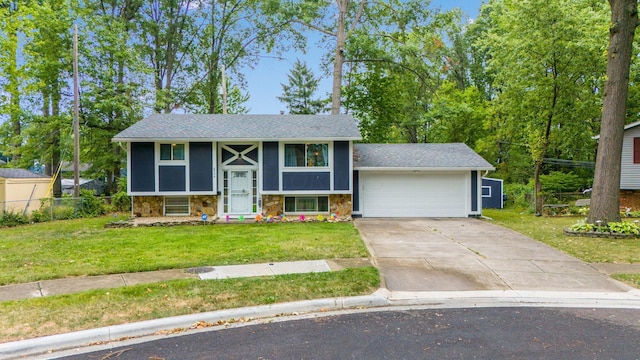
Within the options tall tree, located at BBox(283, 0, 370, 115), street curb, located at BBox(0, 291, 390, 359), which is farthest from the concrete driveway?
tall tree, located at BBox(283, 0, 370, 115)

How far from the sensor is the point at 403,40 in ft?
A: 79.2

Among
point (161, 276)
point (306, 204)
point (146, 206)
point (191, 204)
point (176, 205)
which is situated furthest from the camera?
point (306, 204)

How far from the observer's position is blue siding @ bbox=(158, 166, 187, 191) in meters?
14.3

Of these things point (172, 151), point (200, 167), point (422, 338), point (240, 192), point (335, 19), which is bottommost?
point (422, 338)

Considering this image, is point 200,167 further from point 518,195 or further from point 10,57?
point 518,195

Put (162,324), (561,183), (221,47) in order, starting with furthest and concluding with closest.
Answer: (221,47), (561,183), (162,324)

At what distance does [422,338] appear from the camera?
432 cm

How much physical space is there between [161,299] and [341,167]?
32.6ft

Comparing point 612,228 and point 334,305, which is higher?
point 612,228

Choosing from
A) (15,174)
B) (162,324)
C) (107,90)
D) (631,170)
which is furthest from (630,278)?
(107,90)

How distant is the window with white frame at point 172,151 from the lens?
14.5m

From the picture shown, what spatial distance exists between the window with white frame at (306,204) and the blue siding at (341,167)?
3.36 ft

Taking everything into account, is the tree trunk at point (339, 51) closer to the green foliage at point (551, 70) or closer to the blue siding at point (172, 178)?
the green foliage at point (551, 70)

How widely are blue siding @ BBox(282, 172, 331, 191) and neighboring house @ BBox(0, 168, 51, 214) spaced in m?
10.5
